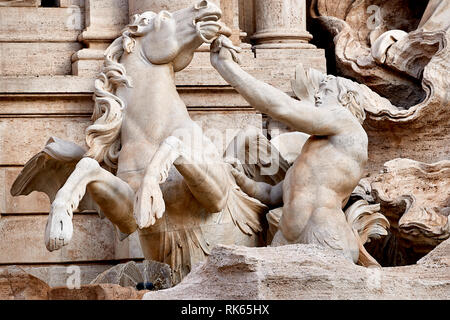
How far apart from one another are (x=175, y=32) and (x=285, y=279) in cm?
304

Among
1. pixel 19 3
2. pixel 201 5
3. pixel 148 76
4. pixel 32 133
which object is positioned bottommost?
pixel 32 133

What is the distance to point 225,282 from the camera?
28.8 ft

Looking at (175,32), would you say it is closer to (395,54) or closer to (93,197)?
(93,197)

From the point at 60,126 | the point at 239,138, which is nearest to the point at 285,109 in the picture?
the point at 239,138

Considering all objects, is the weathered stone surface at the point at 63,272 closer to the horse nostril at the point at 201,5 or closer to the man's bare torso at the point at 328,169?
the man's bare torso at the point at 328,169

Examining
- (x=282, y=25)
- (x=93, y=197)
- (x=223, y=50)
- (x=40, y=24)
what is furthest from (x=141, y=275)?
(x=282, y=25)

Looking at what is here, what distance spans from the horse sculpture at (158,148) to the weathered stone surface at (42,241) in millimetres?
1380

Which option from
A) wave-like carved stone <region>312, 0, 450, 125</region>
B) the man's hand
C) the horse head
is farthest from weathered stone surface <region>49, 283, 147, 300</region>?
wave-like carved stone <region>312, 0, 450, 125</region>

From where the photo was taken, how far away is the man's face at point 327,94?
37.3ft

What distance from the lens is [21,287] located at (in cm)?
934

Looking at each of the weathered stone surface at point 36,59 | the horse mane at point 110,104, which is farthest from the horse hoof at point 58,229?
the weathered stone surface at point 36,59

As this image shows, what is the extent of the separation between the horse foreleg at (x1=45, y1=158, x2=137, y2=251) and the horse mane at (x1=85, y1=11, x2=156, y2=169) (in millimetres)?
451

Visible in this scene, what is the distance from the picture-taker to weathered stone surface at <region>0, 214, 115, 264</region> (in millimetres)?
13016
